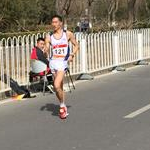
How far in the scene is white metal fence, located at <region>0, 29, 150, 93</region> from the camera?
12.7 metres

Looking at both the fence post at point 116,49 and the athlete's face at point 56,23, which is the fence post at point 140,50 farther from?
the athlete's face at point 56,23

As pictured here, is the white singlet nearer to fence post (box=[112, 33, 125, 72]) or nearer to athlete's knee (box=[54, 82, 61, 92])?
athlete's knee (box=[54, 82, 61, 92])

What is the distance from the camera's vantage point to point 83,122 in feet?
30.2

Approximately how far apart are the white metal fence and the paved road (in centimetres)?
106

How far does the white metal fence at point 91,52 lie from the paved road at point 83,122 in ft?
3.48

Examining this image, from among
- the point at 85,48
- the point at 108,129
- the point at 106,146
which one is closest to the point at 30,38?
the point at 85,48

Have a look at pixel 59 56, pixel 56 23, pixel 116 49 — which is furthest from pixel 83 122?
pixel 116 49

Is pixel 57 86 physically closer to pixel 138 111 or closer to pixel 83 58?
pixel 138 111

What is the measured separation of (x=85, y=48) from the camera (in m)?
16.2

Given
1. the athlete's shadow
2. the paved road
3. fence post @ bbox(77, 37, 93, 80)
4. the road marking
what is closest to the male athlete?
the paved road

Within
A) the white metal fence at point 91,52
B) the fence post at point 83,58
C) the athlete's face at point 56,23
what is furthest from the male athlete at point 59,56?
the fence post at point 83,58

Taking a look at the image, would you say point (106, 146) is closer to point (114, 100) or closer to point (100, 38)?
point (114, 100)

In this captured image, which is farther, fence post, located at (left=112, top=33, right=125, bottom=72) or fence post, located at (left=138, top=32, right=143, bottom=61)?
fence post, located at (left=138, top=32, right=143, bottom=61)

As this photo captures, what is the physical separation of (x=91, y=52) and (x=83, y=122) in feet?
25.2
